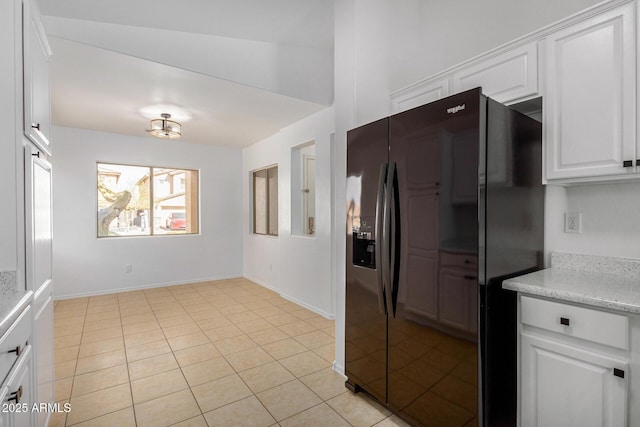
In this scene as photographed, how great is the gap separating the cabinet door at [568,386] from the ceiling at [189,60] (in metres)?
2.96

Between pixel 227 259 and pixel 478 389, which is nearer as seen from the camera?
pixel 478 389

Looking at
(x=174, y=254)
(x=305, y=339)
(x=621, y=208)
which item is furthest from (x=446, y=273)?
(x=174, y=254)

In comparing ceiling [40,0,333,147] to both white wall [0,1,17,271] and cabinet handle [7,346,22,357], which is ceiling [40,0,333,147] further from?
cabinet handle [7,346,22,357]

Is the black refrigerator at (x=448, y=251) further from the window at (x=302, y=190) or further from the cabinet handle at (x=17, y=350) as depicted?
the window at (x=302, y=190)

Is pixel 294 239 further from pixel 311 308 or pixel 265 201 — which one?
pixel 265 201

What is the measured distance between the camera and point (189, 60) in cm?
282

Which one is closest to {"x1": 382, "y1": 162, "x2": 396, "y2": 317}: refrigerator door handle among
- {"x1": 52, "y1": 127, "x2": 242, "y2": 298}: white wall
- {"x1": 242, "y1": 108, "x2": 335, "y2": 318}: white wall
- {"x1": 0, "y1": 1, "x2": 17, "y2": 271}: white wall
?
{"x1": 0, "y1": 1, "x2": 17, "y2": 271}: white wall

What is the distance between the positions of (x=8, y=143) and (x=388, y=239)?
1.79 m

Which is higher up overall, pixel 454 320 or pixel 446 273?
pixel 446 273

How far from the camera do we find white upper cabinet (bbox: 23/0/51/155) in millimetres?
1401

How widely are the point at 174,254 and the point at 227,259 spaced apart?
96cm

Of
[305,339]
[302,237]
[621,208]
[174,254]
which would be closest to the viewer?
[621,208]

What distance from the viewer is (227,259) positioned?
5965 mm

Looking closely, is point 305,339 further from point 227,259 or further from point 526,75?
point 227,259
